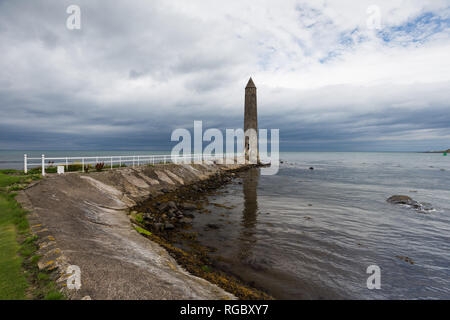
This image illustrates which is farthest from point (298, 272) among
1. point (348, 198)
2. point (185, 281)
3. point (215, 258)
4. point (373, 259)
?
point (348, 198)

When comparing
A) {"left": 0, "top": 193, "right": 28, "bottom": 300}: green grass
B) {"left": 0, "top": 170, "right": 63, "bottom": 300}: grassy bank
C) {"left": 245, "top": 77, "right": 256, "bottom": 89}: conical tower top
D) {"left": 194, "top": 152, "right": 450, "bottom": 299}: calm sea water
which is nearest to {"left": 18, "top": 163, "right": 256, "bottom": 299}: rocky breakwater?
{"left": 0, "top": 170, "right": 63, "bottom": 300}: grassy bank

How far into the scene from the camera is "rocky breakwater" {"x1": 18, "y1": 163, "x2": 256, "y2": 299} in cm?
492

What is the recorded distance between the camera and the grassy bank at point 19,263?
4.27 meters

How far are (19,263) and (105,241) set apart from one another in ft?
7.86

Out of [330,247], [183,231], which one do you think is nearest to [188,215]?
[183,231]

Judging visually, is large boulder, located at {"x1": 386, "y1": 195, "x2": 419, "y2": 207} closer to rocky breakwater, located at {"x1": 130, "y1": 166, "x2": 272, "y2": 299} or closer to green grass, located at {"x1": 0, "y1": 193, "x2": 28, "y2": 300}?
rocky breakwater, located at {"x1": 130, "y1": 166, "x2": 272, "y2": 299}

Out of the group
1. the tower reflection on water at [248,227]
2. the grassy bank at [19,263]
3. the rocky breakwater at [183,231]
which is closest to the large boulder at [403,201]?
the tower reflection on water at [248,227]

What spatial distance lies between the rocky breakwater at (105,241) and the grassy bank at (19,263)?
22 cm

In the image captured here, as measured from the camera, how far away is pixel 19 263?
17.2 feet

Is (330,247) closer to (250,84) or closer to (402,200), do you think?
(402,200)

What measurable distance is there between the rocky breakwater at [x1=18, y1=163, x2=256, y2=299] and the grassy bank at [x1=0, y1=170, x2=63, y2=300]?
215 mm

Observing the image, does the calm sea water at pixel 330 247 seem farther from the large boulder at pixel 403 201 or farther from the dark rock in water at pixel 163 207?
the dark rock in water at pixel 163 207

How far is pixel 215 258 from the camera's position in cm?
862
